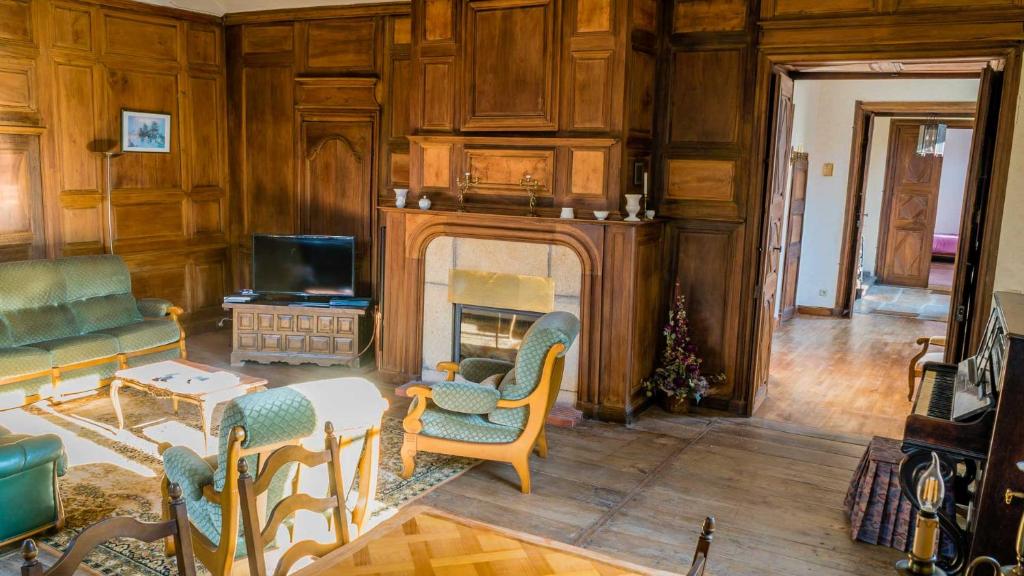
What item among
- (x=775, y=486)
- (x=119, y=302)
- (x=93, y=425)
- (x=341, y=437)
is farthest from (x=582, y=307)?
(x=119, y=302)

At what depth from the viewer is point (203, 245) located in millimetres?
8344

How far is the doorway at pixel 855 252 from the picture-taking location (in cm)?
676

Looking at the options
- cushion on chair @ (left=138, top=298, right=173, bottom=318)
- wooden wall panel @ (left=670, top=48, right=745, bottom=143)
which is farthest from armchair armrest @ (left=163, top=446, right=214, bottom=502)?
wooden wall panel @ (left=670, top=48, right=745, bottom=143)

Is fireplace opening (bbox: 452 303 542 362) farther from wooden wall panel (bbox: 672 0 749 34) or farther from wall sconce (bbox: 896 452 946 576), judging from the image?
wall sconce (bbox: 896 452 946 576)

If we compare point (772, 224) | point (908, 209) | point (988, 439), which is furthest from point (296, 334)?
point (908, 209)

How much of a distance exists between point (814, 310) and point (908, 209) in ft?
10.8

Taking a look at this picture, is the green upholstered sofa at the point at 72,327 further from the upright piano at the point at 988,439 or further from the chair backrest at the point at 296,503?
the upright piano at the point at 988,439

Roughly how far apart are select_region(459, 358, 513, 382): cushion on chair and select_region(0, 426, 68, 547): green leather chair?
228 centimetres

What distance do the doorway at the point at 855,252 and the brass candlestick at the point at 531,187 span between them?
1.68m

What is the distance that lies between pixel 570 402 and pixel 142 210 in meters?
4.45

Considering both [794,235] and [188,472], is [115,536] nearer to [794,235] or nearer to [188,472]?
→ [188,472]

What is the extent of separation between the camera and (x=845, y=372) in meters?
7.57

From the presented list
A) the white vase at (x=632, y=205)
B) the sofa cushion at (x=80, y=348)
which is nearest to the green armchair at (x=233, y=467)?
the white vase at (x=632, y=205)

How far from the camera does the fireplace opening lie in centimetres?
621
